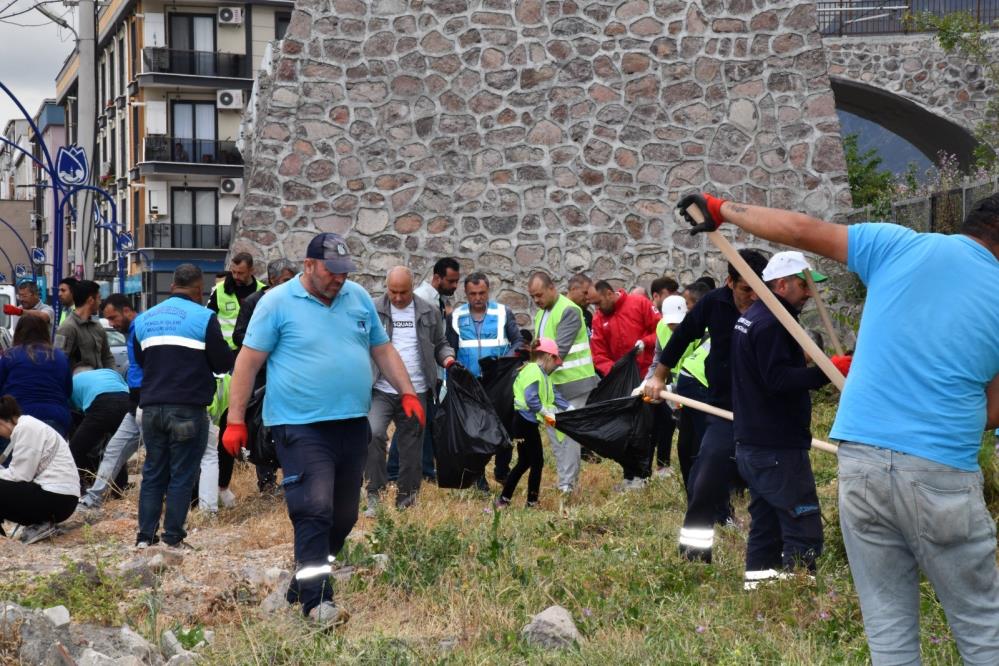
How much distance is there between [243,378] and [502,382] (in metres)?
3.76

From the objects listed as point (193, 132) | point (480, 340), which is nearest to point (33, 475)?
point (480, 340)

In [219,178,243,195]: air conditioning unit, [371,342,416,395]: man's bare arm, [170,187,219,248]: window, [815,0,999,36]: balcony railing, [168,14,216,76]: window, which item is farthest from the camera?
[170,187,219,248]: window

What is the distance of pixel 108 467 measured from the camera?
9508 mm

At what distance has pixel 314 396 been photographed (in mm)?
5984

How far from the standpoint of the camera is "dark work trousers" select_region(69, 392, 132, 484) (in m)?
9.86

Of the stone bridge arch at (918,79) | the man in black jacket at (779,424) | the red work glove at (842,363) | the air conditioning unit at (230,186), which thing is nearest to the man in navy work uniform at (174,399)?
the man in black jacket at (779,424)

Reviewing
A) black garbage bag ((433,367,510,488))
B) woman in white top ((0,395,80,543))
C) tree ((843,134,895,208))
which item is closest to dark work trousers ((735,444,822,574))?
black garbage bag ((433,367,510,488))

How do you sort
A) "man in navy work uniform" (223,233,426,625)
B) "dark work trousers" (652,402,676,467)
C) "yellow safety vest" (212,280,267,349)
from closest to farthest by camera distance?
"man in navy work uniform" (223,233,426,625), "yellow safety vest" (212,280,267,349), "dark work trousers" (652,402,676,467)

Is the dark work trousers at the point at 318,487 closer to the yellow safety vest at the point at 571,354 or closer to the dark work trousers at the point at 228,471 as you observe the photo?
the dark work trousers at the point at 228,471

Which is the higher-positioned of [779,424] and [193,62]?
[193,62]

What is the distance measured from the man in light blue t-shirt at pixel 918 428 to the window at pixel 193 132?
45.1m

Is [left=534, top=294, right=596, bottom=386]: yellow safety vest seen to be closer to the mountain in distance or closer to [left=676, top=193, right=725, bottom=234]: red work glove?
[left=676, top=193, right=725, bottom=234]: red work glove

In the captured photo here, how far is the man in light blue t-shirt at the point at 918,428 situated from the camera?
376cm

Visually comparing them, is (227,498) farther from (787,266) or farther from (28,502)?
(787,266)
